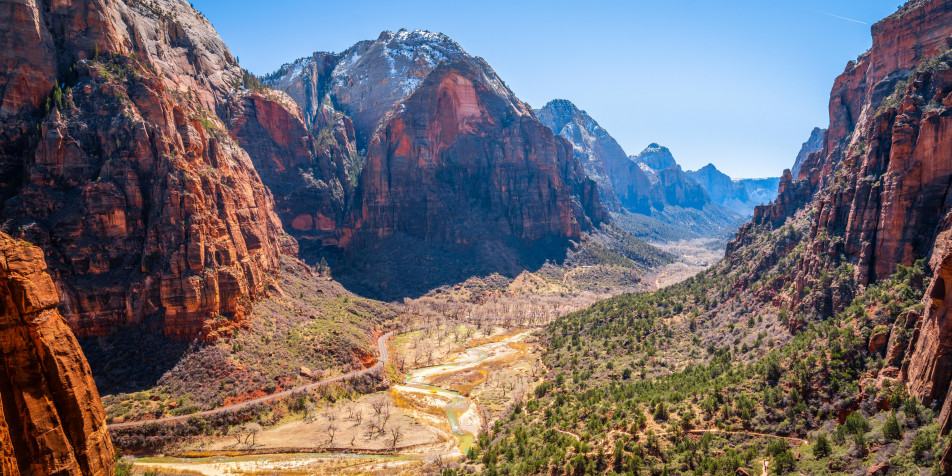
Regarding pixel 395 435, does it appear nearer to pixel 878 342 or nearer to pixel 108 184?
pixel 108 184

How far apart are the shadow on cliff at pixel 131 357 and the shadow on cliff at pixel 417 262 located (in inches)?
2663

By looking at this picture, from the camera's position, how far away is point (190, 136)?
68.8 meters

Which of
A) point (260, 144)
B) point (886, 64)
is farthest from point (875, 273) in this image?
point (260, 144)

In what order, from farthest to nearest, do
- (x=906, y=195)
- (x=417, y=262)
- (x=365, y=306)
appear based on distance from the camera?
(x=417, y=262) < (x=365, y=306) < (x=906, y=195)

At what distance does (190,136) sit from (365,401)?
4763 centimetres

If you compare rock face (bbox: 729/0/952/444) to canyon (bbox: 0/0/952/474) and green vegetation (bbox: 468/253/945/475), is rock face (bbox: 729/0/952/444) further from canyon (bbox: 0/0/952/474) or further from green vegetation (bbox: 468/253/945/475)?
green vegetation (bbox: 468/253/945/475)

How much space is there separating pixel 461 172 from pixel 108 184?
121 m

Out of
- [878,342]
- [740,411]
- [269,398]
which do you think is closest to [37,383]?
[740,411]

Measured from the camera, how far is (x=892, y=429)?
2534cm

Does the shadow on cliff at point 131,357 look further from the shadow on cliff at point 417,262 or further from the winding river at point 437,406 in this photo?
the shadow on cliff at point 417,262

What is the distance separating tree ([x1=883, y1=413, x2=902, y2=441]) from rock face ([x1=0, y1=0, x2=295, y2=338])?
67194 mm

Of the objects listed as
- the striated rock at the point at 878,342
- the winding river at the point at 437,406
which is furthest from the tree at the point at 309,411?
the striated rock at the point at 878,342

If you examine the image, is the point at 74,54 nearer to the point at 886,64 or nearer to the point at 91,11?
the point at 91,11

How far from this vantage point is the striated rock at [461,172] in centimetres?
15412
